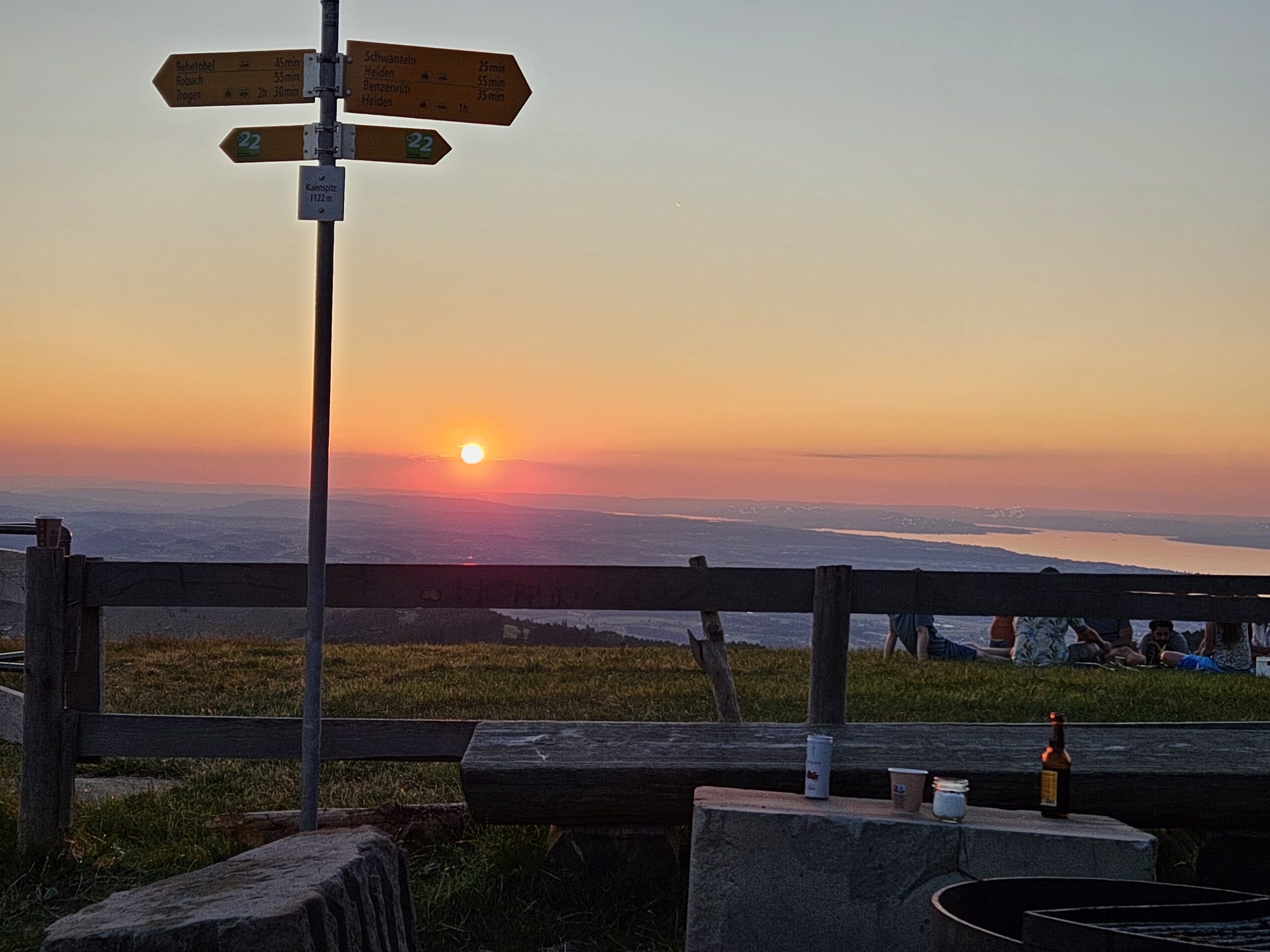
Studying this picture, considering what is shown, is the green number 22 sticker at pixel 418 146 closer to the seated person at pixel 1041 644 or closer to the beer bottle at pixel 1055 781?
the beer bottle at pixel 1055 781

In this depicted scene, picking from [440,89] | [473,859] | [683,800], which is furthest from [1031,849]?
[440,89]

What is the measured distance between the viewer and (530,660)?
49.2 feet

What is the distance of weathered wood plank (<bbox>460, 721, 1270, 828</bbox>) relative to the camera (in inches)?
195

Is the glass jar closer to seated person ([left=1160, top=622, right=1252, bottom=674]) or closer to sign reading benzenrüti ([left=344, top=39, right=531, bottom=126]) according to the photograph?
sign reading benzenrüti ([left=344, top=39, right=531, bottom=126])

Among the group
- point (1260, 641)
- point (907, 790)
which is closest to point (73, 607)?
point (907, 790)

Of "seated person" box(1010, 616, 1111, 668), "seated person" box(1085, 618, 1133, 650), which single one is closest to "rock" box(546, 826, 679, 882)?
"seated person" box(1010, 616, 1111, 668)

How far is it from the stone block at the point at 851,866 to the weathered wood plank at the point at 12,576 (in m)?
3.86

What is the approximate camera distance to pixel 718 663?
8766 millimetres

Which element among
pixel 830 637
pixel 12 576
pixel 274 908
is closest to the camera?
pixel 274 908

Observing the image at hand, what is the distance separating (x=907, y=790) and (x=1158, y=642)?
15276mm

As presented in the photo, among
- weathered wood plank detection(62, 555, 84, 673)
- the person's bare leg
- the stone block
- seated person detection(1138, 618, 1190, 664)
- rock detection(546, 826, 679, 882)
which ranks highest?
weathered wood plank detection(62, 555, 84, 673)

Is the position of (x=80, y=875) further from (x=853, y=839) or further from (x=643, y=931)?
(x=853, y=839)

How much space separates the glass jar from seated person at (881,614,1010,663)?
12355 mm

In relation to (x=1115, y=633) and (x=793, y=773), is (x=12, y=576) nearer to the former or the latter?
(x=793, y=773)
